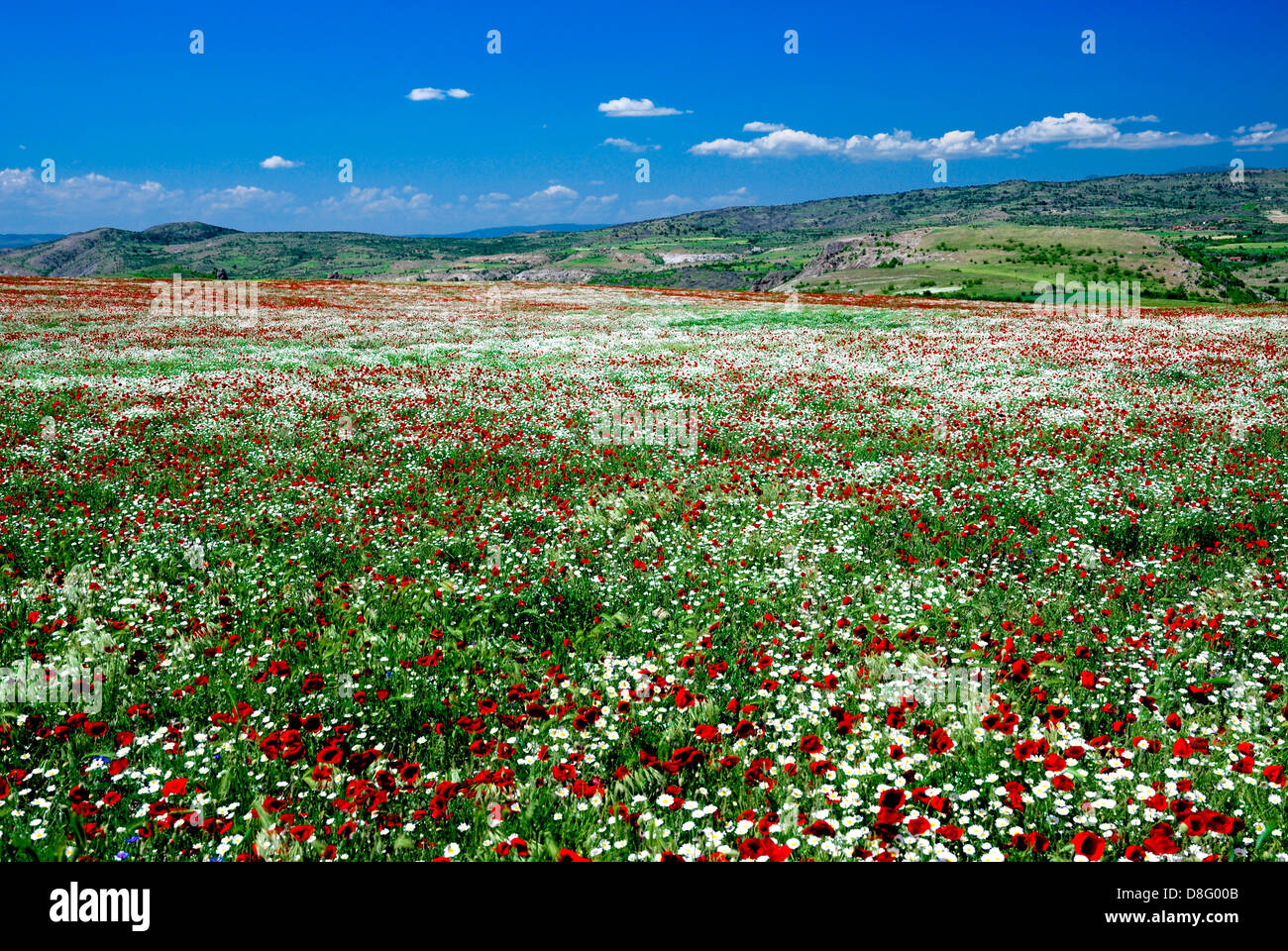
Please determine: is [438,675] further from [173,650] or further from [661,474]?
[661,474]

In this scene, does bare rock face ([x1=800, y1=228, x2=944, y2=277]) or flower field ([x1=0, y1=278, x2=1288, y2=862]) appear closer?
flower field ([x1=0, y1=278, x2=1288, y2=862])

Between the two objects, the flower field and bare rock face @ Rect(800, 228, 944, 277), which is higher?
bare rock face @ Rect(800, 228, 944, 277)

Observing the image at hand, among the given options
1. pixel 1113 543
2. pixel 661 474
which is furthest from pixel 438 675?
pixel 1113 543

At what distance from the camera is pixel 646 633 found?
6.79 m

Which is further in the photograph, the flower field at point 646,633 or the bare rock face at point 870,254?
the bare rock face at point 870,254

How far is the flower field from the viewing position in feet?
13.8

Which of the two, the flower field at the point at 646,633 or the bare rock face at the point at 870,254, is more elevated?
the bare rock face at the point at 870,254

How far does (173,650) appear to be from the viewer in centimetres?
638

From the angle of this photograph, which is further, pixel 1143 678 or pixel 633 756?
pixel 1143 678

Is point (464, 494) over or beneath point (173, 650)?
over

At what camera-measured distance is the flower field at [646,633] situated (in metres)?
4.19

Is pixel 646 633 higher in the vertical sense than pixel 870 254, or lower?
lower
